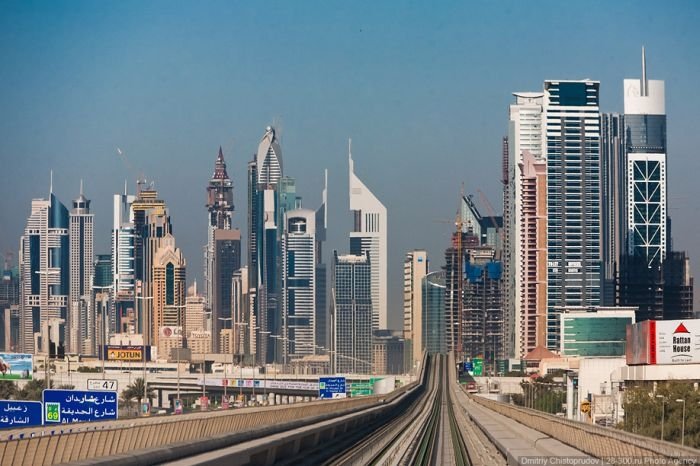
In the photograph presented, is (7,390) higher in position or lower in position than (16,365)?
lower

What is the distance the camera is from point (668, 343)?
123 meters

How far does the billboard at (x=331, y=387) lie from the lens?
380ft

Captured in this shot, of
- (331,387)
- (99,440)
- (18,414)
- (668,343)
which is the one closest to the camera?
(99,440)

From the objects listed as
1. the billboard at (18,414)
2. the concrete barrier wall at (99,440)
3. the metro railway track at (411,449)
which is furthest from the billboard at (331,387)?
the concrete barrier wall at (99,440)

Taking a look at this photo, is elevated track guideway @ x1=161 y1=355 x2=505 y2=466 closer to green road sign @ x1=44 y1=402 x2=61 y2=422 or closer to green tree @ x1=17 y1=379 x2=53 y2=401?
green road sign @ x1=44 y1=402 x2=61 y2=422

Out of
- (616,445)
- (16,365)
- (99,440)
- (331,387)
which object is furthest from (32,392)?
(616,445)

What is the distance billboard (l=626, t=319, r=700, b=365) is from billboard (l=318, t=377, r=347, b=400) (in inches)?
990

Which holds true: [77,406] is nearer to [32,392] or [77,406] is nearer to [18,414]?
[18,414]

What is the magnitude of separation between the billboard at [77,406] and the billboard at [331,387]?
63920 millimetres

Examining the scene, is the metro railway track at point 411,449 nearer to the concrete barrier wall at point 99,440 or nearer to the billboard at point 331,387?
the concrete barrier wall at point 99,440

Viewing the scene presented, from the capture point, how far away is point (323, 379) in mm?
116312

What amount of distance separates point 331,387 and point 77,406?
217 feet

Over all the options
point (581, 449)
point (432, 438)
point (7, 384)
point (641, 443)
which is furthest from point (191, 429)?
point (7, 384)

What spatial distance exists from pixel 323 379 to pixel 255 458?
95.8 metres
